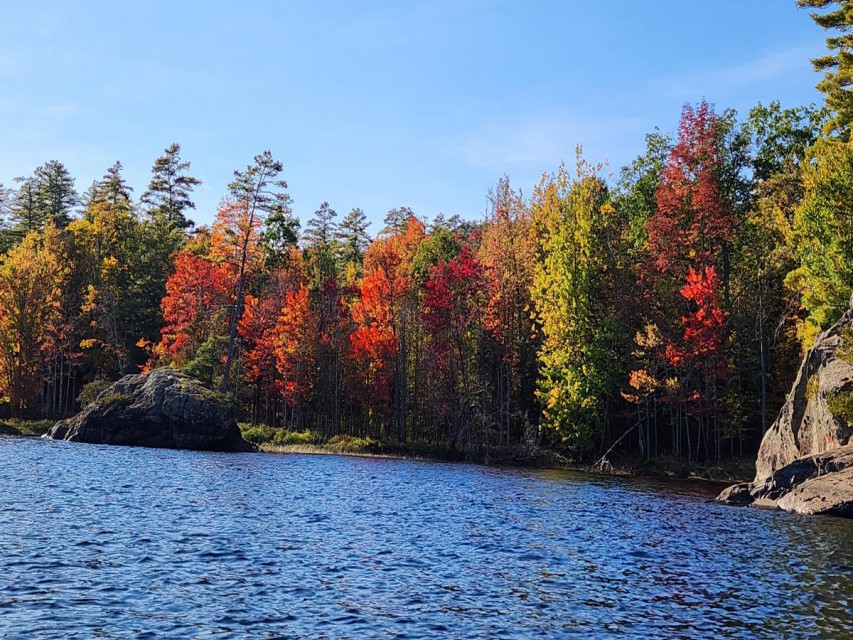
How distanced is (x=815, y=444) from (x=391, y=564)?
28.7 metres

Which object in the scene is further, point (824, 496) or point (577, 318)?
point (577, 318)

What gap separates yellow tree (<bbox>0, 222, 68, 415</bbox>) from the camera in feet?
236

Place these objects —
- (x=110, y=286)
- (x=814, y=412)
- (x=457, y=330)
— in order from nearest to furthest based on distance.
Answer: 1. (x=814, y=412)
2. (x=457, y=330)
3. (x=110, y=286)

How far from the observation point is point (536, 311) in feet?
207

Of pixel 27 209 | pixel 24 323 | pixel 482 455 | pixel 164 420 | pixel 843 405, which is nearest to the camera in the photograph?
pixel 843 405

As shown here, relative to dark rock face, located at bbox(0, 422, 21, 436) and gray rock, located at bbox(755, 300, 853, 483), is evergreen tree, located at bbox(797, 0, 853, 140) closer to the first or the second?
gray rock, located at bbox(755, 300, 853, 483)

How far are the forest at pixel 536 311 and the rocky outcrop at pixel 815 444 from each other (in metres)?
6.83

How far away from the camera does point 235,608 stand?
43.4ft

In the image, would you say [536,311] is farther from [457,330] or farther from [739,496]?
[739,496]

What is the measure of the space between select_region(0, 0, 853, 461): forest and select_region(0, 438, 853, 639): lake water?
2389 cm

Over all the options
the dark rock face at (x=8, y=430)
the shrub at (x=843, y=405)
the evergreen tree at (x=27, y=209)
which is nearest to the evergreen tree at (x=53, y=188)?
the evergreen tree at (x=27, y=209)

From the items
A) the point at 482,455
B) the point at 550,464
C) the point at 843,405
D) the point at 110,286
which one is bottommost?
the point at 550,464

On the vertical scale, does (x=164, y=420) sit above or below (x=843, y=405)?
below

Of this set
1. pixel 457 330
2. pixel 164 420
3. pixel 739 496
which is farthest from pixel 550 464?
pixel 164 420
